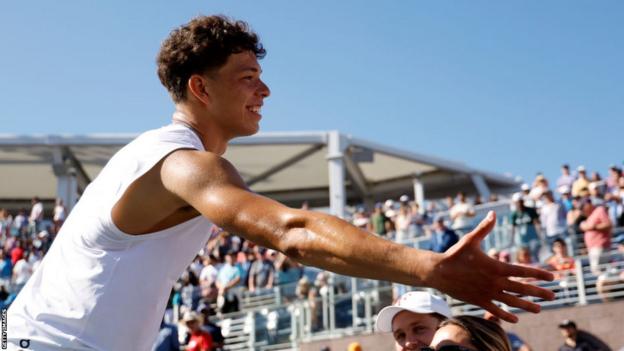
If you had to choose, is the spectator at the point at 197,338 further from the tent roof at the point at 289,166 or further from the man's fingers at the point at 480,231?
the tent roof at the point at 289,166

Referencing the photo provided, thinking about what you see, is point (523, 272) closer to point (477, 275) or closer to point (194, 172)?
point (477, 275)

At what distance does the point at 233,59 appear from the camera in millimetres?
2738

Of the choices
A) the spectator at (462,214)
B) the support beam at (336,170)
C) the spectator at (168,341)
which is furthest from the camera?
the support beam at (336,170)

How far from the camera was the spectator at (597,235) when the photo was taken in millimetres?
12078

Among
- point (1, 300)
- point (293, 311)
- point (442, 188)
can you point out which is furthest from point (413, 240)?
point (442, 188)

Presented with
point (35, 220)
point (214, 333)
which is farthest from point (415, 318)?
point (35, 220)

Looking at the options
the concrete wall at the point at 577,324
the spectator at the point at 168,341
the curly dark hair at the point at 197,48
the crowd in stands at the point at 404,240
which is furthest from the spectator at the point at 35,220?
the curly dark hair at the point at 197,48

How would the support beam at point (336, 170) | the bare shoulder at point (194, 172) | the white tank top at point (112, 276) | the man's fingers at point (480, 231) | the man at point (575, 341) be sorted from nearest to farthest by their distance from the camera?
the man's fingers at point (480, 231)
the bare shoulder at point (194, 172)
the white tank top at point (112, 276)
the man at point (575, 341)
the support beam at point (336, 170)

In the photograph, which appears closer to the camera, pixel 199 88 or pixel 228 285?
pixel 199 88

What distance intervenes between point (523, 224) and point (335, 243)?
12071 mm

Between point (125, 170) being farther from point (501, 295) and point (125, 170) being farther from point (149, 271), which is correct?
point (501, 295)

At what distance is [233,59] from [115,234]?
0.67 m

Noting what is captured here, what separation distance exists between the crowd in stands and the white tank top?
7496 mm

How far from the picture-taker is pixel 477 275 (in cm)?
183
